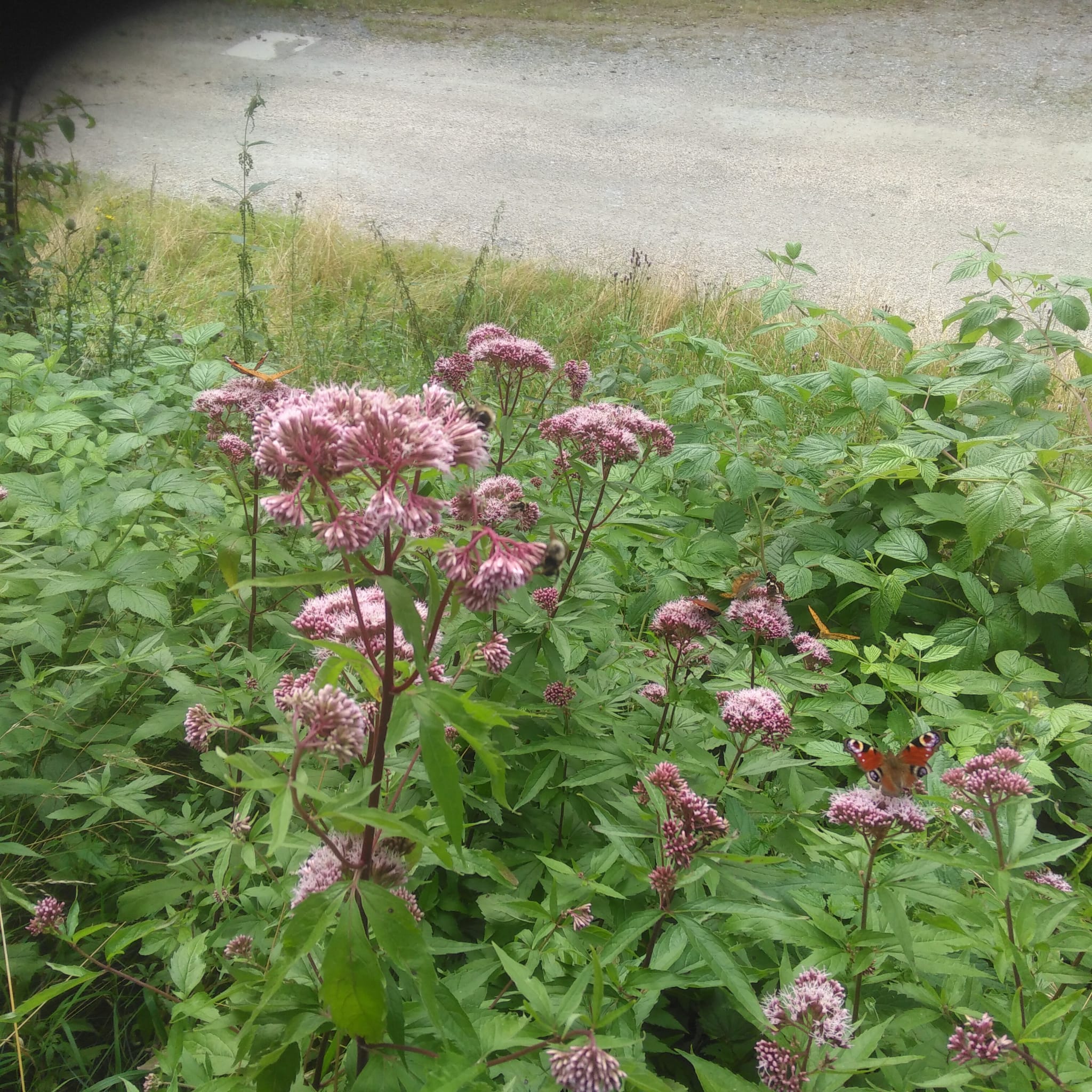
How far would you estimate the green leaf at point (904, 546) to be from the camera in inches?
138

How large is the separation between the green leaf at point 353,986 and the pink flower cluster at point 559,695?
107 cm

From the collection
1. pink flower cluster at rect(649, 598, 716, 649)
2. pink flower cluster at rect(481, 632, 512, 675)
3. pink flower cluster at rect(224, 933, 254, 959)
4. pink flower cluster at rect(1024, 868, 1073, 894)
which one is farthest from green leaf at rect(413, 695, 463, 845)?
pink flower cluster at rect(1024, 868, 1073, 894)

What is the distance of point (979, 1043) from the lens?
1479 millimetres

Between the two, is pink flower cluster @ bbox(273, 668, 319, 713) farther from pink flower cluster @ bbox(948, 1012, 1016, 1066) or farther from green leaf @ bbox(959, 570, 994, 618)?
green leaf @ bbox(959, 570, 994, 618)

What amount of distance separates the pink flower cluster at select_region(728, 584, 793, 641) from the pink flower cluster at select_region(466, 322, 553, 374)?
1.16m

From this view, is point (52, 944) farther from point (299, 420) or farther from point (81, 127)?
point (81, 127)

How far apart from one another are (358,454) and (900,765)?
4.12 feet

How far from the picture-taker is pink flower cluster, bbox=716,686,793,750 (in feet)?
6.70

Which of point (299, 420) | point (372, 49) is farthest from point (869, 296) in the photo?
point (372, 49)

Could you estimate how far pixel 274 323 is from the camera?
6258mm

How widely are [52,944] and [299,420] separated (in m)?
1.83

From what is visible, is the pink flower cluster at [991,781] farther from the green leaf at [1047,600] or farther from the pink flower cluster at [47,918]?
the pink flower cluster at [47,918]

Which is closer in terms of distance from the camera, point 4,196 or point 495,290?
point 4,196

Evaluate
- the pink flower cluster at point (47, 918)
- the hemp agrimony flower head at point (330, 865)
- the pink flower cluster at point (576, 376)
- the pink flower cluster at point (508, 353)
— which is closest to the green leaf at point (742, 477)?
the pink flower cluster at point (576, 376)
